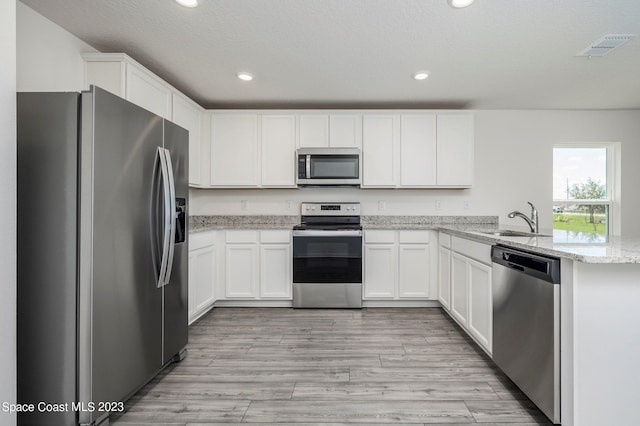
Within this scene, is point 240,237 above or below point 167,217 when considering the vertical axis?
below

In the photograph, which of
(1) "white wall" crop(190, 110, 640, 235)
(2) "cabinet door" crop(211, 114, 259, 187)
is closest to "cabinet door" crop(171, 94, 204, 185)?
(2) "cabinet door" crop(211, 114, 259, 187)

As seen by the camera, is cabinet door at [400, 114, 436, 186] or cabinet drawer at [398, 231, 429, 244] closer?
cabinet drawer at [398, 231, 429, 244]

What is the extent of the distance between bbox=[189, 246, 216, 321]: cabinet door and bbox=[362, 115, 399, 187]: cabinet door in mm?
1960

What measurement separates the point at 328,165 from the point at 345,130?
48cm

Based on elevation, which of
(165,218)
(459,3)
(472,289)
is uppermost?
(459,3)

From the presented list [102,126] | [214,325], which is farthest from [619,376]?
[214,325]

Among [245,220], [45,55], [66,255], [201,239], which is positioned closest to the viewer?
[66,255]

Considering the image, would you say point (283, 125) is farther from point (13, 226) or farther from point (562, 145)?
point (562, 145)

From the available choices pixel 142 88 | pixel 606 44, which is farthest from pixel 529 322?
pixel 142 88

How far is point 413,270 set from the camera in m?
3.64

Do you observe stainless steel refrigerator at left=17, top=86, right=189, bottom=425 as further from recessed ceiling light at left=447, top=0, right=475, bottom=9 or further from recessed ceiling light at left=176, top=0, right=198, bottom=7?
recessed ceiling light at left=447, top=0, right=475, bottom=9

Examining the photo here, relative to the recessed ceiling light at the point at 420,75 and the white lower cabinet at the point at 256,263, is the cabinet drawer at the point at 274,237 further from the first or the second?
the recessed ceiling light at the point at 420,75

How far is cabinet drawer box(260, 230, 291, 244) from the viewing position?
367 centimetres

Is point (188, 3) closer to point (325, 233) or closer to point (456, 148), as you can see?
point (325, 233)
